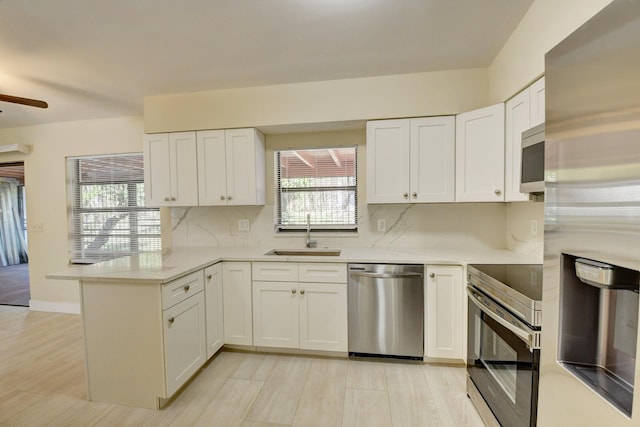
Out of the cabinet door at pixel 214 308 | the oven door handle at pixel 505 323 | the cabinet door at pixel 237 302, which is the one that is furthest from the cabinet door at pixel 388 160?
the cabinet door at pixel 214 308

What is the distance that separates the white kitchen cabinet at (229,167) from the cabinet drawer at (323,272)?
0.85 metres

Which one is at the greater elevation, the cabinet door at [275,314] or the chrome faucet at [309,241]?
the chrome faucet at [309,241]

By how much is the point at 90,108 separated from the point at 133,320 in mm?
2710

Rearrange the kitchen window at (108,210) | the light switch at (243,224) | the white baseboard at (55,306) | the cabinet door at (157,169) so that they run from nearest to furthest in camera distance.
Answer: the cabinet door at (157,169)
the light switch at (243,224)
the kitchen window at (108,210)
the white baseboard at (55,306)

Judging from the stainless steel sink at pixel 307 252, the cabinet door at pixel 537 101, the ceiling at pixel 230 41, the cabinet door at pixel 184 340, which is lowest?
the cabinet door at pixel 184 340

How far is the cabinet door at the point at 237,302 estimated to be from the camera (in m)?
2.52

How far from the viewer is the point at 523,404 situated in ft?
4.08

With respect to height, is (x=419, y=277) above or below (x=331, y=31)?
below

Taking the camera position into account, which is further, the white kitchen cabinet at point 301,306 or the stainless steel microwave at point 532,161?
the white kitchen cabinet at point 301,306

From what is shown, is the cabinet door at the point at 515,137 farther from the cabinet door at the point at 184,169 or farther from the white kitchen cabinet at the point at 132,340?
the cabinet door at the point at 184,169

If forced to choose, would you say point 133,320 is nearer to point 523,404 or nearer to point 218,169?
point 218,169

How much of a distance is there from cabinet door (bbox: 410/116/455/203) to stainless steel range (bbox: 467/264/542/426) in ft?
2.74

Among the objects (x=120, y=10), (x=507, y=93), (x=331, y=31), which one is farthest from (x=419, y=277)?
(x=120, y=10)

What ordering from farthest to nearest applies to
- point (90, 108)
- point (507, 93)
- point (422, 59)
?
1. point (90, 108)
2. point (422, 59)
3. point (507, 93)
